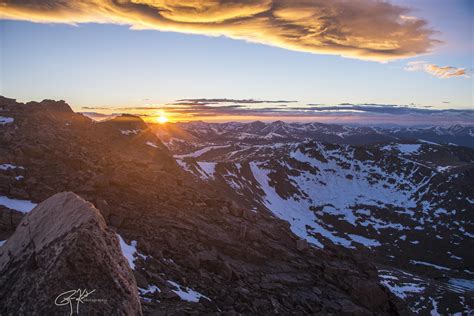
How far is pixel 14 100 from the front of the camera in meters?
66.8

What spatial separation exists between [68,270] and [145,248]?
19767mm

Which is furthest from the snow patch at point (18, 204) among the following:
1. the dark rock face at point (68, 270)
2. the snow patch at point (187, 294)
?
the dark rock face at point (68, 270)

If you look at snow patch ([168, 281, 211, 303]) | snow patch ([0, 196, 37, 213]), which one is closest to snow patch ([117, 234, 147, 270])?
snow patch ([168, 281, 211, 303])

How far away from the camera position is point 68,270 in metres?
8.97

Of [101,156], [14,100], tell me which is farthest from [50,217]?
[14,100]

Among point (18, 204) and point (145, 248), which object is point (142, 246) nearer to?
point (145, 248)

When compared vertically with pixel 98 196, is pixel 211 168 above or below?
below

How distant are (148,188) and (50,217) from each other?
28885mm

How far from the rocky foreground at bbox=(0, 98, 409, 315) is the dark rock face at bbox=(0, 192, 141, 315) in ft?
0.10

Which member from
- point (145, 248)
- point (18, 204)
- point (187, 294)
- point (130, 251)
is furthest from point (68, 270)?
point (18, 204)

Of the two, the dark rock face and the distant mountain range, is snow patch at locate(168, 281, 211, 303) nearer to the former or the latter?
the distant mountain range

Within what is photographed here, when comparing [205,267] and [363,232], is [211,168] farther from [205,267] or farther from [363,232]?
[205,267]

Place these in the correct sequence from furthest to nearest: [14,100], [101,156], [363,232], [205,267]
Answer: [363,232]
[14,100]
[101,156]
[205,267]

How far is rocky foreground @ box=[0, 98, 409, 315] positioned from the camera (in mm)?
9305
